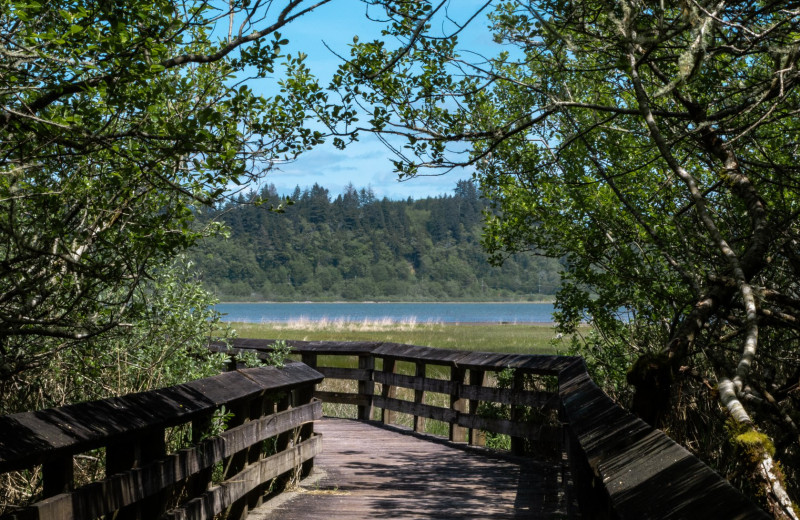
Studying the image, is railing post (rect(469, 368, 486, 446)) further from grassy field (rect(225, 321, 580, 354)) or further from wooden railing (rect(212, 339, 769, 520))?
grassy field (rect(225, 321, 580, 354))

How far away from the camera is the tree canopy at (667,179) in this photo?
12.0 feet

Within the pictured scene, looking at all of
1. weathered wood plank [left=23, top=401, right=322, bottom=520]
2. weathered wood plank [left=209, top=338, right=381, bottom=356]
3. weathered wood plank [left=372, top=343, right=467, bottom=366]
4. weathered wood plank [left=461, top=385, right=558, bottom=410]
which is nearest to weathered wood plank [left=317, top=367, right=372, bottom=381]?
weathered wood plank [left=209, top=338, right=381, bottom=356]

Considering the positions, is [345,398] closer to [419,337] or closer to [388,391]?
[388,391]

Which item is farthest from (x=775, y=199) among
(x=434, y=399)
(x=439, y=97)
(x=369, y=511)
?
(x=434, y=399)

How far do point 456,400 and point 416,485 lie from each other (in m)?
2.45

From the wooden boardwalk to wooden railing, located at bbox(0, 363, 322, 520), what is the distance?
1.21 feet

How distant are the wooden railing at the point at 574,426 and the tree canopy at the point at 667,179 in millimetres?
305

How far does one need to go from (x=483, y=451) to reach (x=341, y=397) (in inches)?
124

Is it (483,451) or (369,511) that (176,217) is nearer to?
(369,511)

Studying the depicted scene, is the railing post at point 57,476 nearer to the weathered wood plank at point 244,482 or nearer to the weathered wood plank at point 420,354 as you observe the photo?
the weathered wood plank at point 244,482

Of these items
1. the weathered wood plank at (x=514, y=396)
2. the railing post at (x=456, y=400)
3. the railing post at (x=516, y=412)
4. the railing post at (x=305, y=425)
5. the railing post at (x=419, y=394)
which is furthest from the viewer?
the railing post at (x=419, y=394)

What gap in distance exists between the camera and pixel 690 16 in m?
Answer: 3.59

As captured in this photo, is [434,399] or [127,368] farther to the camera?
[434,399]

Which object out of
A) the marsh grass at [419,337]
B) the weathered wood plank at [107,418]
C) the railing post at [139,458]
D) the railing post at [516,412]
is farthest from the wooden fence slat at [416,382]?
the marsh grass at [419,337]
